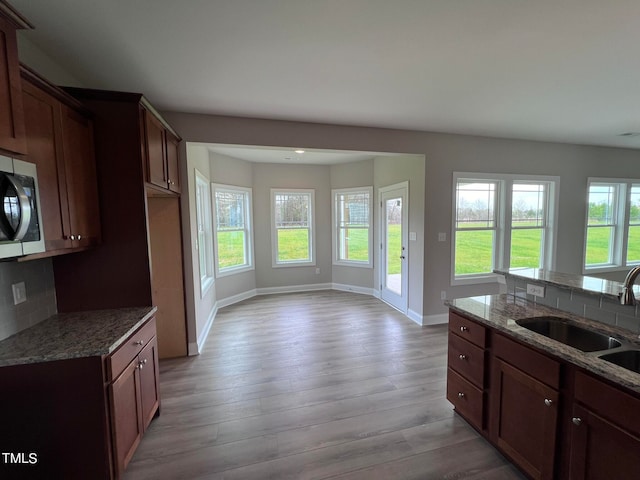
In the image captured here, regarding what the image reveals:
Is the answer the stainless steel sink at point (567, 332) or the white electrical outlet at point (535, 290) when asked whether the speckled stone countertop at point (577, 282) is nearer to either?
the white electrical outlet at point (535, 290)

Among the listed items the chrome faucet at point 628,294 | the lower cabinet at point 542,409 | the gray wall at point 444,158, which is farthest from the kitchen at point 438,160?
the chrome faucet at point 628,294

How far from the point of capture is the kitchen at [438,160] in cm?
322

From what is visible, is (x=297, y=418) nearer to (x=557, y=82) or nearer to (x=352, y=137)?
(x=352, y=137)

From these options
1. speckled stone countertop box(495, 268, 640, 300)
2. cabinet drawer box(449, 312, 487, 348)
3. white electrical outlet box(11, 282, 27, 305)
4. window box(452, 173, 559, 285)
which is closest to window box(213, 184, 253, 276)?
white electrical outlet box(11, 282, 27, 305)

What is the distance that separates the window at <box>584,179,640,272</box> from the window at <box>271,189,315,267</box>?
4996 millimetres

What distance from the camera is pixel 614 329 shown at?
63.8 inches

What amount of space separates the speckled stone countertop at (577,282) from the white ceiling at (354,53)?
161 centimetres

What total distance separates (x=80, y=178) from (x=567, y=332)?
11.1 feet

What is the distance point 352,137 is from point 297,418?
122 inches

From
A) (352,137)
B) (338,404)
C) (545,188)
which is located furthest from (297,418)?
(545,188)

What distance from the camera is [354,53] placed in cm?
200

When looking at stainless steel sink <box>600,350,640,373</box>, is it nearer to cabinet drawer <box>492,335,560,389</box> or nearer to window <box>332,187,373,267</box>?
cabinet drawer <box>492,335,560,389</box>

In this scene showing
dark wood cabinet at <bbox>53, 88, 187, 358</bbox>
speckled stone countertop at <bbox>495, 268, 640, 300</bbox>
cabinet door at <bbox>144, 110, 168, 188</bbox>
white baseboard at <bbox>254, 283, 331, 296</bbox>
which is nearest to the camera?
speckled stone countertop at <bbox>495, 268, 640, 300</bbox>

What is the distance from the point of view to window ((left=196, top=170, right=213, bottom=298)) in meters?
4.04
